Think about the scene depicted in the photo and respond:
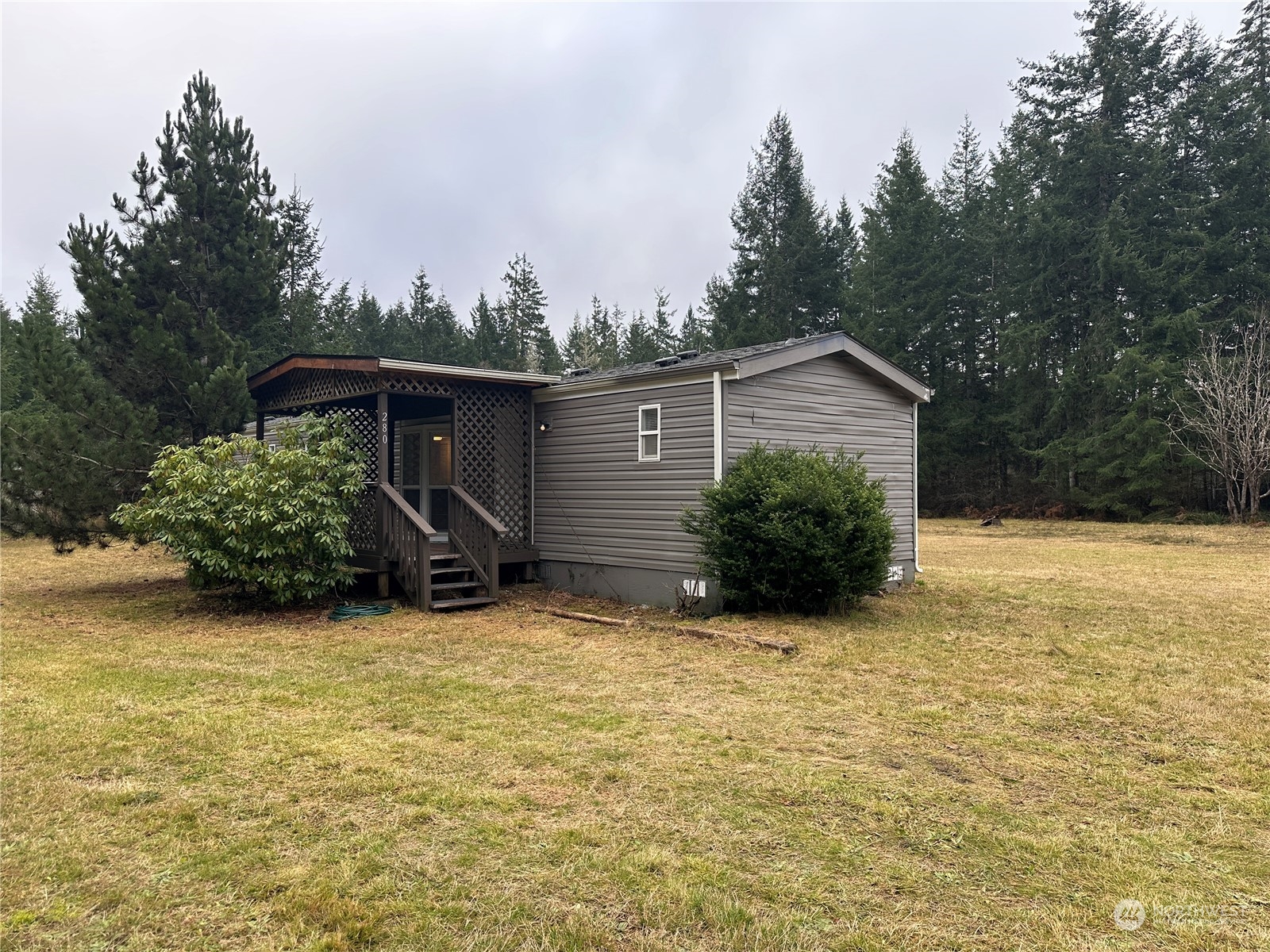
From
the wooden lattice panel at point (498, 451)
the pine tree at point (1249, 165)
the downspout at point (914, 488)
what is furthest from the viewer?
the pine tree at point (1249, 165)

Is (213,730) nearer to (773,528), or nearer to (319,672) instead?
(319,672)

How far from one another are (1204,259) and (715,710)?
88.4 feet

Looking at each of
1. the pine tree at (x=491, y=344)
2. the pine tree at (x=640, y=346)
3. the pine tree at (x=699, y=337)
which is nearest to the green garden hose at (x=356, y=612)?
the pine tree at (x=699, y=337)

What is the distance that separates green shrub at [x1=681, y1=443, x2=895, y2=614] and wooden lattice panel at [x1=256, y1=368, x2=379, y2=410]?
4704 mm

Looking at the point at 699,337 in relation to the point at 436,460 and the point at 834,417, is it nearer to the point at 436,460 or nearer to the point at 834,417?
the point at 436,460

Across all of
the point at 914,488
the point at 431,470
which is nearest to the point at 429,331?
the point at 431,470

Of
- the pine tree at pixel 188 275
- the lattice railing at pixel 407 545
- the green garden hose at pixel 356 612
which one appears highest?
the pine tree at pixel 188 275

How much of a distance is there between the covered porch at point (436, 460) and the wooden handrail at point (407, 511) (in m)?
0.02

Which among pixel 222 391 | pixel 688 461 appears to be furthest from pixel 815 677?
pixel 222 391

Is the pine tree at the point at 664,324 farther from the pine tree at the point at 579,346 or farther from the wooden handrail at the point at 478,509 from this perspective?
the wooden handrail at the point at 478,509

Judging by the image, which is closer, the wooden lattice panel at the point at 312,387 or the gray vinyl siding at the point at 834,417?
the gray vinyl siding at the point at 834,417

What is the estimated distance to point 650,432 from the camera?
30.9 ft

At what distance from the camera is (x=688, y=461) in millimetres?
8984

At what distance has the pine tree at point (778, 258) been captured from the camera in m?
33.9
